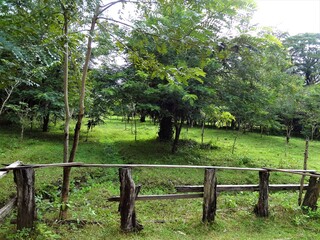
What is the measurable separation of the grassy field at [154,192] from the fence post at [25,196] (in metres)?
0.14

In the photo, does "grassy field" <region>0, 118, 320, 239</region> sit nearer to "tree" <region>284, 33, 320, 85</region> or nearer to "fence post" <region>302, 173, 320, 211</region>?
"fence post" <region>302, 173, 320, 211</region>

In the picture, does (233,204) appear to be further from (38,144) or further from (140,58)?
(38,144)

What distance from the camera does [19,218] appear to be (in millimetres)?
3113

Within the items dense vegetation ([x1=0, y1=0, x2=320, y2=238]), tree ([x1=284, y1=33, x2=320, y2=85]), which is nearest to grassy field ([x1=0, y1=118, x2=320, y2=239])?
dense vegetation ([x1=0, y1=0, x2=320, y2=238])

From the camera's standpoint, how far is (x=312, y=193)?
16.1ft

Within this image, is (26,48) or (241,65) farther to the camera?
(241,65)

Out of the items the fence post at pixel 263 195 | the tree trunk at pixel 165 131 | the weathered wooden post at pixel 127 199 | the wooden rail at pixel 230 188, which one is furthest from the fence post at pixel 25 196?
the tree trunk at pixel 165 131

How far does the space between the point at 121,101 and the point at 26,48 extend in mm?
6950

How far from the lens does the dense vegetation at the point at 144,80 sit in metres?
2.53

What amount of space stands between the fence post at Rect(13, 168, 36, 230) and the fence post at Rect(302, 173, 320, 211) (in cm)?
480

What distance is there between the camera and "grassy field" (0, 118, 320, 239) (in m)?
3.66

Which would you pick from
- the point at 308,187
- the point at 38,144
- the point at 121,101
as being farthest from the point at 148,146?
the point at 308,187

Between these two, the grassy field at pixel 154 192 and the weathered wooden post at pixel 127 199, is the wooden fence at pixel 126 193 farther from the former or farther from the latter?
the grassy field at pixel 154 192

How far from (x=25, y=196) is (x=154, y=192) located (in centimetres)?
384
